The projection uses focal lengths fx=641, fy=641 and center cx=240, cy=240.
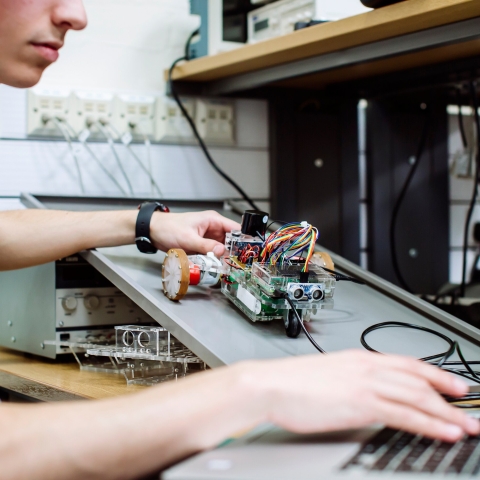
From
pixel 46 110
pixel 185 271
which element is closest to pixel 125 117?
pixel 46 110

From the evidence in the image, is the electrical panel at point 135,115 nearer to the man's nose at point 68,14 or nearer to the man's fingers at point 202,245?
the man's nose at point 68,14

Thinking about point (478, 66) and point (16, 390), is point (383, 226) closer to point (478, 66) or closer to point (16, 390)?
point (478, 66)

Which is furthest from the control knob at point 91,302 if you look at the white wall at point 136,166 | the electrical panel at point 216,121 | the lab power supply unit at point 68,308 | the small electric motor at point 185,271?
the electrical panel at point 216,121

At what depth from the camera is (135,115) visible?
163 cm

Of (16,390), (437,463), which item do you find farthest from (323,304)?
(16,390)

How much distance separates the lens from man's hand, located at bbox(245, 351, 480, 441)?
1.67 feet

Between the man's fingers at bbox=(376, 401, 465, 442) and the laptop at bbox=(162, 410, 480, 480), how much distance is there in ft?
0.05

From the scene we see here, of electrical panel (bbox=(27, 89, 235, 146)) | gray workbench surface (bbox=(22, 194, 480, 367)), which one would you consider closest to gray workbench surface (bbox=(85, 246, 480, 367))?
gray workbench surface (bbox=(22, 194, 480, 367))

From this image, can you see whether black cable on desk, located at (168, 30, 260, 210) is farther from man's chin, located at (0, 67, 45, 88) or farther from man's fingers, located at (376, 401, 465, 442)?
man's fingers, located at (376, 401, 465, 442)

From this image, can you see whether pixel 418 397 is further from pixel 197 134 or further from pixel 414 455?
pixel 197 134

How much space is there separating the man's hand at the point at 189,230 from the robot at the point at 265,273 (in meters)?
0.07

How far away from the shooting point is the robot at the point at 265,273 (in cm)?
82

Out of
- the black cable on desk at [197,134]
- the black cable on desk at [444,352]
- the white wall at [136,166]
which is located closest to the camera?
the black cable on desk at [444,352]

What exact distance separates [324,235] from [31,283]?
2.80ft
